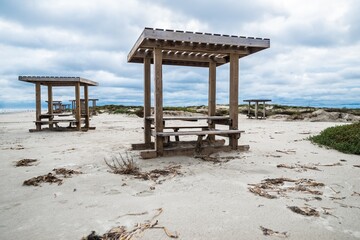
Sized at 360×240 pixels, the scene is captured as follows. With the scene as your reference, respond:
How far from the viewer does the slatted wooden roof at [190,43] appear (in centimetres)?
580

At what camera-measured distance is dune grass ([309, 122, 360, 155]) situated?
680 centimetres

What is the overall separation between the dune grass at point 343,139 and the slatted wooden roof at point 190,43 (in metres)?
3.71

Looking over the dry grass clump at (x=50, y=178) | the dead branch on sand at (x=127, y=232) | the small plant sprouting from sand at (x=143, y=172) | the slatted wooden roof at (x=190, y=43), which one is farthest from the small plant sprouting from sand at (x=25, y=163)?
the dead branch on sand at (x=127, y=232)

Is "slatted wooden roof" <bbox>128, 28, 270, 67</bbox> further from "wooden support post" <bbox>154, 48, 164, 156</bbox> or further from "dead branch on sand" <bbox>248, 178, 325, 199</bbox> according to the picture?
"dead branch on sand" <bbox>248, 178, 325, 199</bbox>

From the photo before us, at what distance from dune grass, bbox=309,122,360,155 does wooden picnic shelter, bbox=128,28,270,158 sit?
286 centimetres

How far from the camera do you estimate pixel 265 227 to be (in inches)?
101

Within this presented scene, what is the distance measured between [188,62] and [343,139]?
5.61 metres

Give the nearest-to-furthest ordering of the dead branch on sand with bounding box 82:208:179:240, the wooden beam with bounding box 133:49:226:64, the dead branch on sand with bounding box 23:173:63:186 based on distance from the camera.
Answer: the dead branch on sand with bounding box 82:208:179:240, the dead branch on sand with bounding box 23:173:63:186, the wooden beam with bounding box 133:49:226:64

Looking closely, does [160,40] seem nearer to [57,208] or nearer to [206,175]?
[206,175]

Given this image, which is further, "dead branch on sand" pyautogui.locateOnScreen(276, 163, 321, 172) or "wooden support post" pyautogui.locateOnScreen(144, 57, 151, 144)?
"wooden support post" pyautogui.locateOnScreen(144, 57, 151, 144)

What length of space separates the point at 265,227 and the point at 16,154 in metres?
6.97

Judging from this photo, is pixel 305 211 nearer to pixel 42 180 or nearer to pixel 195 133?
pixel 195 133

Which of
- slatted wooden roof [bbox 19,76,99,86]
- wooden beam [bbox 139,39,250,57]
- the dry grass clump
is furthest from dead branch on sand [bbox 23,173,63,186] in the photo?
slatted wooden roof [bbox 19,76,99,86]

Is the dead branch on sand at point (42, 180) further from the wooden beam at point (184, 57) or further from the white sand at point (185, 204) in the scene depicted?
the wooden beam at point (184, 57)
